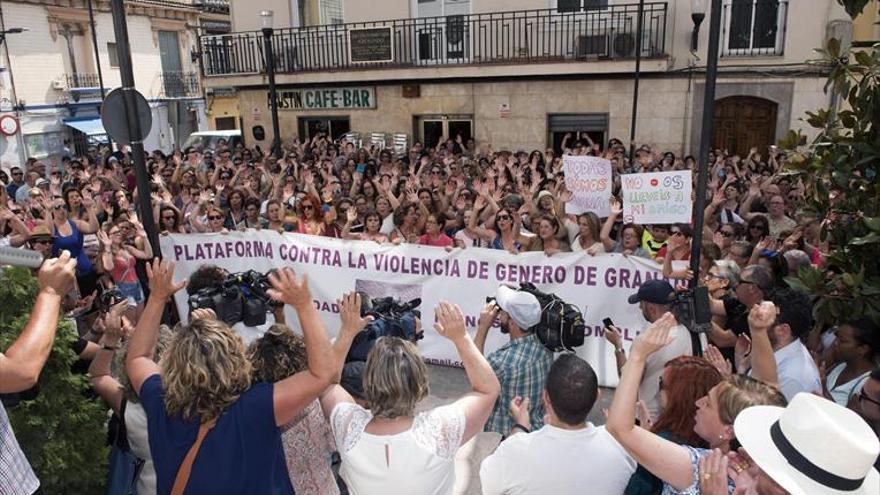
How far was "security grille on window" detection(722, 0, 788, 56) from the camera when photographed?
45.5ft

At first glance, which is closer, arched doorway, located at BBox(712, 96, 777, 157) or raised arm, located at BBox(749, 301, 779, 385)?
raised arm, located at BBox(749, 301, 779, 385)

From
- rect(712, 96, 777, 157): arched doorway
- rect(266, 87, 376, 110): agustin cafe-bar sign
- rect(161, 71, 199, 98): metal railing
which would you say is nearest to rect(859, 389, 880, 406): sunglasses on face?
rect(712, 96, 777, 157): arched doorway

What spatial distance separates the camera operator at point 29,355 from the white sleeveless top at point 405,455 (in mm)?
1116

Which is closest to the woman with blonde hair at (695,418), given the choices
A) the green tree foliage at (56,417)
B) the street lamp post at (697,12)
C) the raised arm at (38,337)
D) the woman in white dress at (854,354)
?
Answer: the woman in white dress at (854,354)

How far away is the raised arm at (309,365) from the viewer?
2475 mm

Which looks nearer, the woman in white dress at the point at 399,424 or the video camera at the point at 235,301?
the woman in white dress at the point at 399,424

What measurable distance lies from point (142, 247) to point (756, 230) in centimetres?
611

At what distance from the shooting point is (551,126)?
15.9 metres

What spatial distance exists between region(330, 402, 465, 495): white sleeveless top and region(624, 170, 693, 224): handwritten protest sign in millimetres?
4085

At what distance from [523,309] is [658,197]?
117 inches

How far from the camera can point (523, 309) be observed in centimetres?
370

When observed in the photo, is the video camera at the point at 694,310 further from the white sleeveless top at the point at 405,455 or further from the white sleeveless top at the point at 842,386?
the white sleeveless top at the point at 405,455

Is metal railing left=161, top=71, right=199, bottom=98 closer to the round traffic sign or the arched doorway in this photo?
the arched doorway

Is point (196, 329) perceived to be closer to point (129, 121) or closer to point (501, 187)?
point (129, 121)
